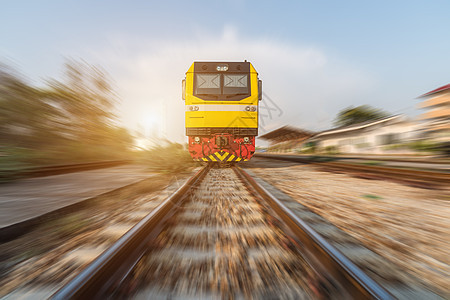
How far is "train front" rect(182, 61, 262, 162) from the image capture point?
6.23 meters

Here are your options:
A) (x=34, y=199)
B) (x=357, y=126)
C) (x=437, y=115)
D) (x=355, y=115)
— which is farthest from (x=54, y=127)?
(x=355, y=115)

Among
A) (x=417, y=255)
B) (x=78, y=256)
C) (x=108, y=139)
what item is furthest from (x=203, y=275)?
(x=108, y=139)

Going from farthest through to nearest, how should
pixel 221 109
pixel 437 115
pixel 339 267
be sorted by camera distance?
1. pixel 437 115
2. pixel 221 109
3. pixel 339 267

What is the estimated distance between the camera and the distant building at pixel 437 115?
8.06m

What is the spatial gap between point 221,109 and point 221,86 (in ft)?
2.59

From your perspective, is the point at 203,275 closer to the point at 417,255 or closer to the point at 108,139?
the point at 417,255

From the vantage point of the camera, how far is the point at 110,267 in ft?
3.15

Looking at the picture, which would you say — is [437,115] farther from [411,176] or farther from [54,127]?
[54,127]

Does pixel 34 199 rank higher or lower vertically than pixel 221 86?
lower

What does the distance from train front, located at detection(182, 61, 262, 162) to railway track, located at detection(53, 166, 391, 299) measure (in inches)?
181

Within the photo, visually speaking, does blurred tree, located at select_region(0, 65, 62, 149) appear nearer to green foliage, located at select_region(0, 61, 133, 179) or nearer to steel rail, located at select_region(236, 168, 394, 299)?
green foliage, located at select_region(0, 61, 133, 179)

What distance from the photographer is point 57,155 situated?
5234mm

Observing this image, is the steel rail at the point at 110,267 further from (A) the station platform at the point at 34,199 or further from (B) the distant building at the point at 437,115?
(B) the distant building at the point at 437,115

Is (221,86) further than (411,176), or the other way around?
(221,86)
